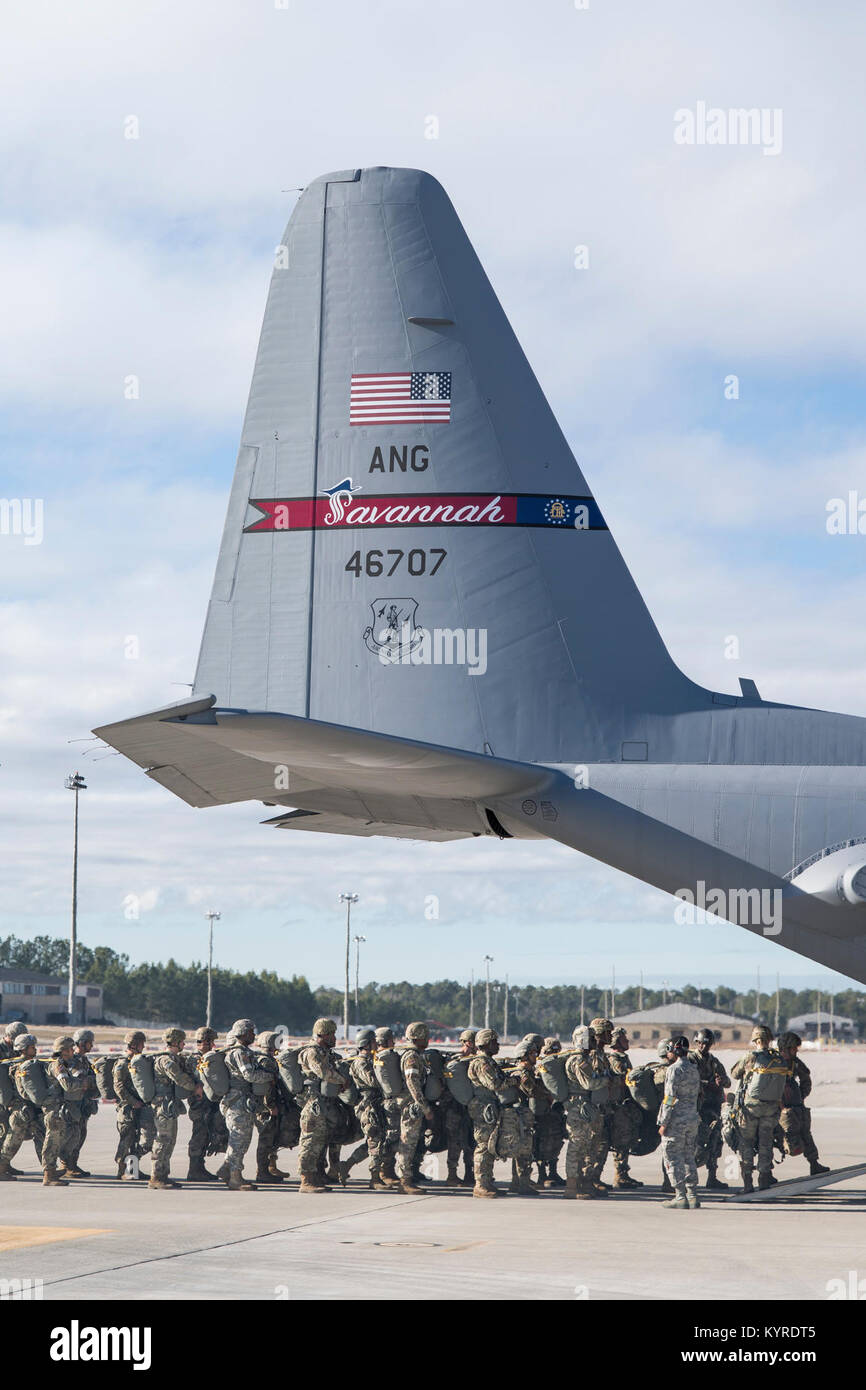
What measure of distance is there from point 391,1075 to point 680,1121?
274cm

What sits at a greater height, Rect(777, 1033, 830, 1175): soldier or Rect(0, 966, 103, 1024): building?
Rect(777, 1033, 830, 1175): soldier

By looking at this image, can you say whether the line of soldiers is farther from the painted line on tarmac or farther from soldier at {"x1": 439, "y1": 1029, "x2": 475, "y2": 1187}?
the painted line on tarmac

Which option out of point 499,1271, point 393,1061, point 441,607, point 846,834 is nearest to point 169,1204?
point 393,1061

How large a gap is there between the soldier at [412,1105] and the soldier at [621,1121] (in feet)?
5.79

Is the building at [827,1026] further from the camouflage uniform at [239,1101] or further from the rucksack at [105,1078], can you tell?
the camouflage uniform at [239,1101]

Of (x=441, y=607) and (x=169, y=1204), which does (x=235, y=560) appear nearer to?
(x=441, y=607)

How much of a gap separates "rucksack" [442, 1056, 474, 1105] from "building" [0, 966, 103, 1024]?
79301 millimetres

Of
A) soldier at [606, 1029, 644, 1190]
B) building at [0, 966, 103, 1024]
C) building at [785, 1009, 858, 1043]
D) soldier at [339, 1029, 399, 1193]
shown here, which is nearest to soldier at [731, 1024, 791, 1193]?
soldier at [606, 1029, 644, 1190]

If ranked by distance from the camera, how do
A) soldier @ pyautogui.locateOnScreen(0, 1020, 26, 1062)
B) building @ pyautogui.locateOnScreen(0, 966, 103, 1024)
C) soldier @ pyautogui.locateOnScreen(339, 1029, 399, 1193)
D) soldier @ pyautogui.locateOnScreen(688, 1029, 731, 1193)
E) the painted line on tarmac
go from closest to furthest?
the painted line on tarmac, soldier @ pyautogui.locateOnScreen(339, 1029, 399, 1193), soldier @ pyautogui.locateOnScreen(688, 1029, 731, 1193), soldier @ pyautogui.locateOnScreen(0, 1020, 26, 1062), building @ pyautogui.locateOnScreen(0, 966, 103, 1024)

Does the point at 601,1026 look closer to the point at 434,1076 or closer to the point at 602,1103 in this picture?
the point at 602,1103

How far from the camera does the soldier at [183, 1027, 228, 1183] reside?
1366 cm

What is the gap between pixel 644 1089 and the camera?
1361 cm

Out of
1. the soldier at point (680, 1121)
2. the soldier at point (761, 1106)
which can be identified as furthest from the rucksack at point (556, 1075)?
the soldier at point (761, 1106)
